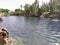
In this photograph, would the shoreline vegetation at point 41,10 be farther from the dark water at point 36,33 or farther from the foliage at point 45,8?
the dark water at point 36,33

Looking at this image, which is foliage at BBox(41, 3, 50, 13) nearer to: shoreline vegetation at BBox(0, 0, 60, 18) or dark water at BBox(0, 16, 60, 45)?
shoreline vegetation at BBox(0, 0, 60, 18)

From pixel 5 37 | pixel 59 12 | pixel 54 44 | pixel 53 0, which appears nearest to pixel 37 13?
pixel 53 0

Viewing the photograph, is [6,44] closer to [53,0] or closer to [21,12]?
[53,0]

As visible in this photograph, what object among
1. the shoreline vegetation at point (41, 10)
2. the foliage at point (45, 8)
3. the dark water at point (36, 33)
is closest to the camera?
the dark water at point (36, 33)

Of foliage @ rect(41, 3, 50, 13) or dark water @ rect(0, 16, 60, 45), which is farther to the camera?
foliage @ rect(41, 3, 50, 13)

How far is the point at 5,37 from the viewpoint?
6.04 metres

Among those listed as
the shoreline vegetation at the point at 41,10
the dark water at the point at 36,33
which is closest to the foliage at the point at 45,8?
the shoreline vegetation at the point at 41,10

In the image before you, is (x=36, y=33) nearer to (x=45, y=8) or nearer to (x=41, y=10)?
(x=45, y=8)

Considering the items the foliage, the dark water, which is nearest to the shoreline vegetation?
the foliage

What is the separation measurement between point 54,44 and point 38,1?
328ft

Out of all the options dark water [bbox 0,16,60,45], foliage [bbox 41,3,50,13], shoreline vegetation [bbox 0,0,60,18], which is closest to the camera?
dark water [bbox 0,16,60,45]

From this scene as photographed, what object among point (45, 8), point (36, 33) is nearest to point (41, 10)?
point (45, 8)

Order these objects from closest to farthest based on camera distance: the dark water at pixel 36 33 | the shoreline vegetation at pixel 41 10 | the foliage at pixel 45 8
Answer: the dark water at pixel 36 33
the shoreline vegetation at pixel 41 10
the foliage at pixel 45 8

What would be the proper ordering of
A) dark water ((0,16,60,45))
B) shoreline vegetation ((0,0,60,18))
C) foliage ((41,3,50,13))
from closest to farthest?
dark water ((0,16,60,45))
shoreline vegetation ((0,0,60,18))
foliage ((41,3,50,13))
